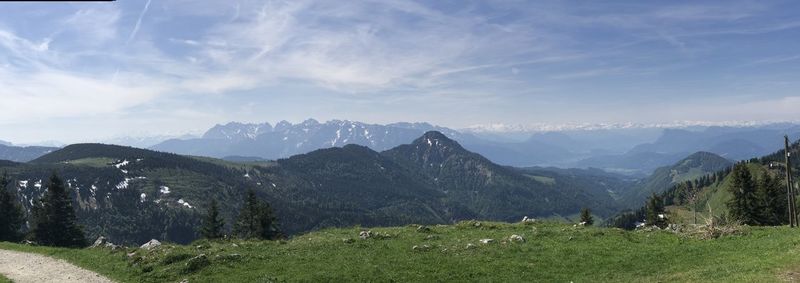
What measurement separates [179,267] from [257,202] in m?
62.8

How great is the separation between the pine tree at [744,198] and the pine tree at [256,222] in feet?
277

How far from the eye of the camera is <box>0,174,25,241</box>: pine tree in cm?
7288

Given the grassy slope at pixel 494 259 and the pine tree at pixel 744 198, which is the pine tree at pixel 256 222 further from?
the pine tree at pixel 744 198

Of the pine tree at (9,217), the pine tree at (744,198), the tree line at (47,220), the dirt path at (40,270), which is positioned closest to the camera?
the dirt path at (40,270)

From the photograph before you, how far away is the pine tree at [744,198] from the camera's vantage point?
93.9 metres

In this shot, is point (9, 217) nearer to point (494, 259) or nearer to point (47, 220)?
point (47, 220)

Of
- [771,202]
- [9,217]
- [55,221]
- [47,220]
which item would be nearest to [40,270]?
[47,220]

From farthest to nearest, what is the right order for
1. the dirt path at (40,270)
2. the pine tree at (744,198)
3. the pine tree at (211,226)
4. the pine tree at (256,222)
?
1. the pine tree at (211,226)
2. the pine tree at (744,198)
3. the pine tree at (256,222)
4. the dirt path at (40,270)

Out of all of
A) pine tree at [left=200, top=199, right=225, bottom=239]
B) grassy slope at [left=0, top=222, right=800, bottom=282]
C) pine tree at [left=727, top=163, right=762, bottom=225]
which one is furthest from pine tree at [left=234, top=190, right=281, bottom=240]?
pine tree at [left=727, top=163, right=762, bottom=225]

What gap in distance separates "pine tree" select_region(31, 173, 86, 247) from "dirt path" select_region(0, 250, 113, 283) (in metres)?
35.8

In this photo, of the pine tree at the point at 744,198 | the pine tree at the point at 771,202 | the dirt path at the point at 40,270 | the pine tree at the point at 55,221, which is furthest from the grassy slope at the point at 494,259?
the pine tree at the point at 771,202

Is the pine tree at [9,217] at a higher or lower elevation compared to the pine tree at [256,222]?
higher

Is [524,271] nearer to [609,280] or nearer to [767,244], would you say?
[609,280]

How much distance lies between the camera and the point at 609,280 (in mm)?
27906
